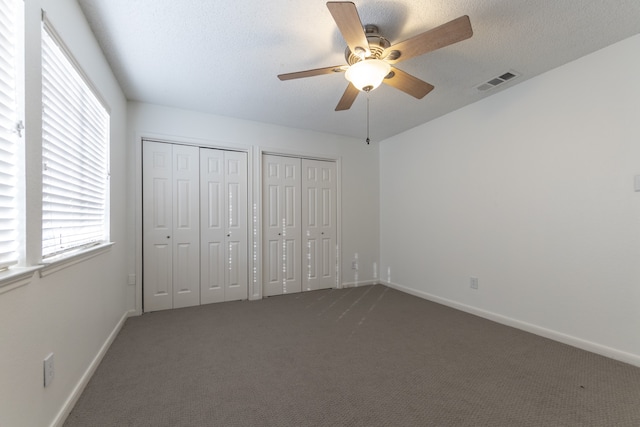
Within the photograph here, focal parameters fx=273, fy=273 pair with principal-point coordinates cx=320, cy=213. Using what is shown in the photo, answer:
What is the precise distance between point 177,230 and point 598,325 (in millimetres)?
4197

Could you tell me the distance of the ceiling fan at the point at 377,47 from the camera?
1.43m

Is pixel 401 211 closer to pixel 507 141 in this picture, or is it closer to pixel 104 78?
pixel 507 141

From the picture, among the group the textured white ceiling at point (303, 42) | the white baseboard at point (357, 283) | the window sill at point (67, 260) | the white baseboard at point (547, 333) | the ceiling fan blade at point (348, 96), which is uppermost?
the textured white ceiling at point (303, 42)

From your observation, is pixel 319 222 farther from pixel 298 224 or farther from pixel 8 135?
pixel 8 135

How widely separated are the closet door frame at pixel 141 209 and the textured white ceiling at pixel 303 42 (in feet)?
1.51

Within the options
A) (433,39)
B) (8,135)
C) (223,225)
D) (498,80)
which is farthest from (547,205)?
(8,135)

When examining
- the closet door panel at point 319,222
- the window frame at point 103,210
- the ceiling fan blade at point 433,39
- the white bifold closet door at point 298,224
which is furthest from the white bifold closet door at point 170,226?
the ceiling fan blade at point 433,39

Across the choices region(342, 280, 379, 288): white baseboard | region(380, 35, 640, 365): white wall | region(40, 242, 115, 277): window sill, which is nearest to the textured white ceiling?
region(380, 35, 640, 365): white wall

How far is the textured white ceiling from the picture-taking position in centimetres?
175

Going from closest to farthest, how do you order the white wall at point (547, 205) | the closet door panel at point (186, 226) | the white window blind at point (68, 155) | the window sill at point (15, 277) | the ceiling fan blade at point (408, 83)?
the window sill at point (15, 277) → the white window blind at point (68, 155) → the ceiling fan blade at point (408, 83) → the white wall at point (547, 205) → the closet door panel at point (186, 226)

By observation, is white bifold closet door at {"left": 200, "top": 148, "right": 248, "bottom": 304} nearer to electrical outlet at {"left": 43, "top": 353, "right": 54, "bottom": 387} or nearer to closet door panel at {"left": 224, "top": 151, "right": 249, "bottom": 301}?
closet door panel at {"left": 224, "top": 151, "right": 249, "bottom": 301}

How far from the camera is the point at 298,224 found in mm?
4059

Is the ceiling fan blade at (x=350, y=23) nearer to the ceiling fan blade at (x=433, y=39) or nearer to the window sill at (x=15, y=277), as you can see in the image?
the ceiling fan blade at (x=433, y=39)

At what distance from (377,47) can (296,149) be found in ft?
7.52
